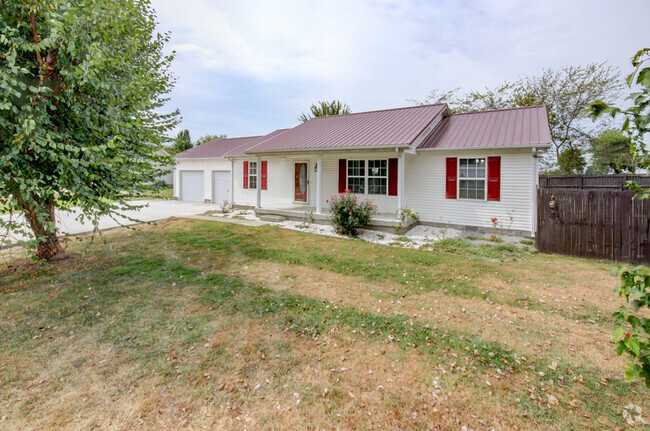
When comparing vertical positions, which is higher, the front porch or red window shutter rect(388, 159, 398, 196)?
red window shutter rect(388, 159, 398, 196)

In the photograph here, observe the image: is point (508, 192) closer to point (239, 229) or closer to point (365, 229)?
point (365, 229)

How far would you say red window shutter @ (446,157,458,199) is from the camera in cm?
1010

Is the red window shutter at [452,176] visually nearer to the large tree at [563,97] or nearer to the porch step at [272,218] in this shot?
the porch step at [272,218]

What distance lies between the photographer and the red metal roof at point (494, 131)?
29.6 ft

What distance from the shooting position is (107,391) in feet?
8.71

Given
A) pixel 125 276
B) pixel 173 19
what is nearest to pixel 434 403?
pixel 125 276

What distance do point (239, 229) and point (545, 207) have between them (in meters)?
8.39

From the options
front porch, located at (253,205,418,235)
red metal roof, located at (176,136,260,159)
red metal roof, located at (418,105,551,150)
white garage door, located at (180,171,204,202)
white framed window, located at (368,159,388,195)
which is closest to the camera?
red metal roof, located at (418,105,551,150)

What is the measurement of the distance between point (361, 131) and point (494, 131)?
4460 mm

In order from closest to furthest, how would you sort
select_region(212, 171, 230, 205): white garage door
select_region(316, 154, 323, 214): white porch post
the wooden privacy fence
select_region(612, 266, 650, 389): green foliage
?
select_region(612, 266, 650, 389): green foliage, the wooden privacy fence, select_region(316, 154, 323, 214): white porch post, select_region(212, 171, 230, 205): white garage door

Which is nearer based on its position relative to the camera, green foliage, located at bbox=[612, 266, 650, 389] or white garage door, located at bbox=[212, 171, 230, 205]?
green foliage, located at bbox=[612, 266, 650, 389]

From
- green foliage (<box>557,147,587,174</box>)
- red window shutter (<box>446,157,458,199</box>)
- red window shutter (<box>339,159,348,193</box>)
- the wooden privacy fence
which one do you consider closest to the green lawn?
the wooden privacy fence

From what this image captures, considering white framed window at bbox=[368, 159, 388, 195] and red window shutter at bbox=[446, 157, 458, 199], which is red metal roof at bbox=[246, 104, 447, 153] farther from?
red window shutter at bbox=[446, 157, 458, 199]

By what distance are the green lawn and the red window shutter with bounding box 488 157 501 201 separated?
12.6 feet
